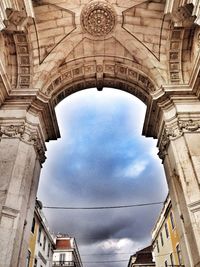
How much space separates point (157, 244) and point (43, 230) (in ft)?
43.7

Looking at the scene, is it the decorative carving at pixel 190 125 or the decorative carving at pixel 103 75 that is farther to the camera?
the decorative carving at pixel 103 75

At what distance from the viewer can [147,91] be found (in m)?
10.9

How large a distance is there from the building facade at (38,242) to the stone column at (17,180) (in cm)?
1456

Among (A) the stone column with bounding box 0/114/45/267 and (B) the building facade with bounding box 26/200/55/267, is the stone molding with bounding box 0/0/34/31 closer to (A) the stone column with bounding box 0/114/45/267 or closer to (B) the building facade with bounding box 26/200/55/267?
(A) the stone column with bounding box 0/114/45/267

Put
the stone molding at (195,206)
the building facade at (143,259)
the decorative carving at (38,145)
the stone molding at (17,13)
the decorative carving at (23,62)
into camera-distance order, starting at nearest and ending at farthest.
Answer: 1. the stone molding at (195,206)
2. the stone molding at (17,13)
3. the decorative carving at (38,145)
4. the decorative carving at (23,62)
5. the building facade at (143,259)

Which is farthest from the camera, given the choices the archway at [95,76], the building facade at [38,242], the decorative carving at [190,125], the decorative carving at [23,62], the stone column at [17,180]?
the building facade at [38,242]

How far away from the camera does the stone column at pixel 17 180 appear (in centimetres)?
656

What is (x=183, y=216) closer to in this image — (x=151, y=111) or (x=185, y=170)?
(x=185, y=170)

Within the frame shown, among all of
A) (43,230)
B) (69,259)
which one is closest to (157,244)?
(43,230)

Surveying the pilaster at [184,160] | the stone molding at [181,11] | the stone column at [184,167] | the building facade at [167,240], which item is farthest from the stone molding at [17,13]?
the building facade at [167,240]

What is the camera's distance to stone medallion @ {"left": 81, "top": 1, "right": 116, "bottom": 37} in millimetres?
10133

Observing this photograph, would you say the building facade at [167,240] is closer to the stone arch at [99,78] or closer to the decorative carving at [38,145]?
the stone arch at [99,78]

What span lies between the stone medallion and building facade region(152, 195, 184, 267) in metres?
15.6

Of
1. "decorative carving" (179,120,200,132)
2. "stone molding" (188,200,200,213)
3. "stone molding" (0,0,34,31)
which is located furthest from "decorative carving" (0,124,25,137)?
"stone molding" (188,200,200,213)
